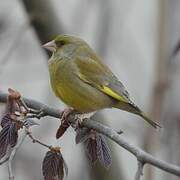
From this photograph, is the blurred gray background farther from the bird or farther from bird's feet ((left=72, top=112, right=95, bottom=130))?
bird's feet ((left=72, top=112, right=95, bottom=130))

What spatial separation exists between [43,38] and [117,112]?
176 cm

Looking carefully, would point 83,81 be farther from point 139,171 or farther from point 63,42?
point 139,171

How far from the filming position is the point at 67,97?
3.27 metres

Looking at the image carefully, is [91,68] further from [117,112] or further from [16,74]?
[16,74]

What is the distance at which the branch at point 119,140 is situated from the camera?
206cm


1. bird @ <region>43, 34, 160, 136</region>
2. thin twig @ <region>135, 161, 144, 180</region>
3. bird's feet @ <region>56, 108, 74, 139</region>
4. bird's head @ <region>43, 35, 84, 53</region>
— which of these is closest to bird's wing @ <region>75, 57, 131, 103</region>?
bird @ <region>43, 34, 160, 136</region>

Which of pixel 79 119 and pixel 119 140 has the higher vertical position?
pixel 119 140

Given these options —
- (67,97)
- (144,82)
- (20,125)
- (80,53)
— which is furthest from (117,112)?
(20,125)

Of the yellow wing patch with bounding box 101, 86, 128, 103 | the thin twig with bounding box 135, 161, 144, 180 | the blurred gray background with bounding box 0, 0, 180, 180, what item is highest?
the thin twig with bounding box 135, 161, 144, 180

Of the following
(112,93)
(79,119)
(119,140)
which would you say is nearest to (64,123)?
(79,119)

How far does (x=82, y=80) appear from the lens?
3.43 meters

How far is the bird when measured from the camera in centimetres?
327

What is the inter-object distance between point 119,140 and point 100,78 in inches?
47.1

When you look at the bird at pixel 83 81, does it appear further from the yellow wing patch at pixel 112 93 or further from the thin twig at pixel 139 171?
the thin twig at pixel 139 171
